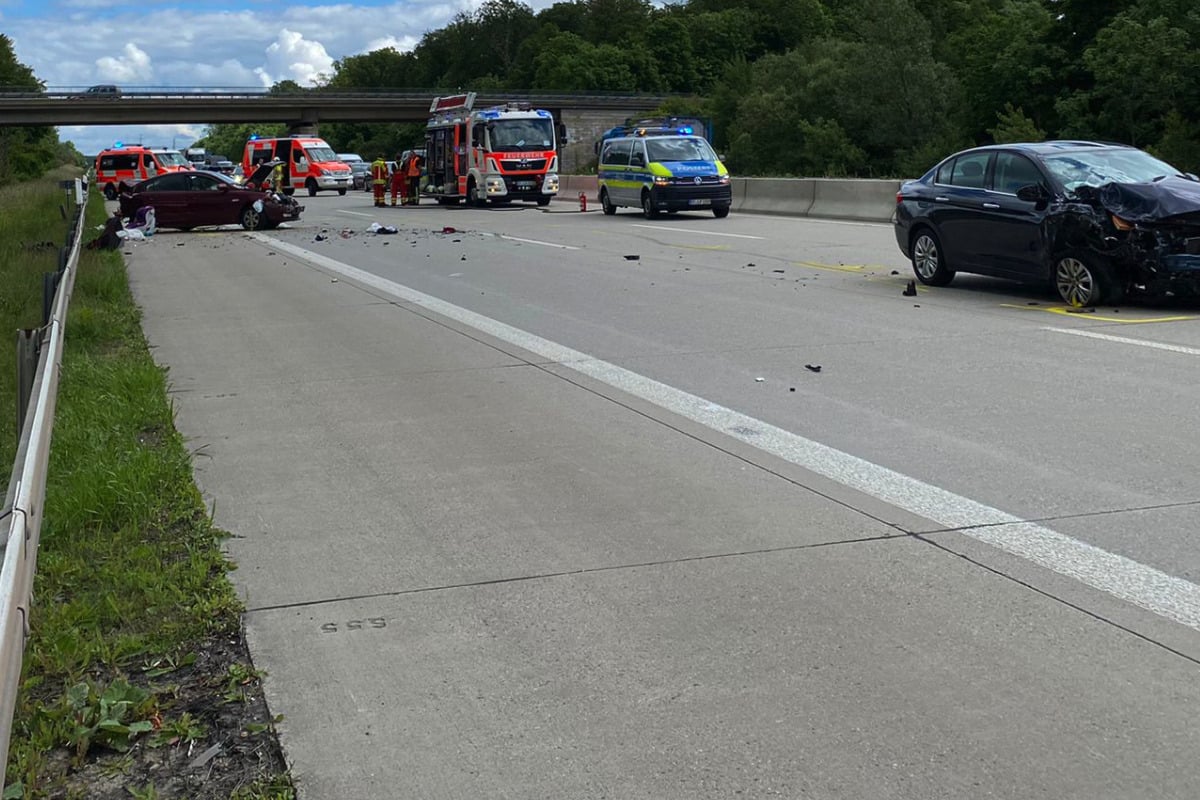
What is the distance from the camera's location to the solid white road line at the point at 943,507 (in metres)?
4.95

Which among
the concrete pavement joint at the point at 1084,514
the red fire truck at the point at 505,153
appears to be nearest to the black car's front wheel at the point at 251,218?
the red fire truck at the point at 505,153

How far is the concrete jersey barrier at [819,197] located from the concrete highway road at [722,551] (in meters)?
17.1

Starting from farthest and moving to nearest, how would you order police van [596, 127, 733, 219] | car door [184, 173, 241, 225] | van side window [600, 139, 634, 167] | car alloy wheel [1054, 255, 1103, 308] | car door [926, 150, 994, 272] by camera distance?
van side window [600, 139, 634, 167] < car door [184, 173, 241, 225] < police van [596, 127, 733, 219] < car door [926, 150, 994, 272] < car alloy wheel [1054, 255, 1103, 308]

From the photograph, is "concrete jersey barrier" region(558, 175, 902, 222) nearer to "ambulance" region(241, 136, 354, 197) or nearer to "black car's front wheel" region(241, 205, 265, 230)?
"black car's front wheel" region(241, 205, 265, 230)

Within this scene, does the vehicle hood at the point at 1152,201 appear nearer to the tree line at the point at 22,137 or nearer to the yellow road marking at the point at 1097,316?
the yellow road marking at the point at 1097,316

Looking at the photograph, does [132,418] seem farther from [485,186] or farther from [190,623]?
[485,186]

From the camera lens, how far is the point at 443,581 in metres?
5.37

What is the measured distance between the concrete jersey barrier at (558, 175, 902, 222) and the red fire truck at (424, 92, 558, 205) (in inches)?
284

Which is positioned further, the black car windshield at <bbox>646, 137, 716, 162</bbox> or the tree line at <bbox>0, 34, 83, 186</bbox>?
the tree line at <bbox>0, 34, 83, 186</bbox>

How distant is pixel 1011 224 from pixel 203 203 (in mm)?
22463

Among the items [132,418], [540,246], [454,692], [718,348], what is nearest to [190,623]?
[454,692]

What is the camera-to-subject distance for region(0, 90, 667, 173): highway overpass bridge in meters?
89.1

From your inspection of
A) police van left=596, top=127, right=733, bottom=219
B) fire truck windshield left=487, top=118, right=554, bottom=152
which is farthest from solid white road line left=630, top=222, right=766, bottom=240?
fire truck windshield left=487, top=118, right=554, bottom=152

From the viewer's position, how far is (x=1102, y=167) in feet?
43.1
